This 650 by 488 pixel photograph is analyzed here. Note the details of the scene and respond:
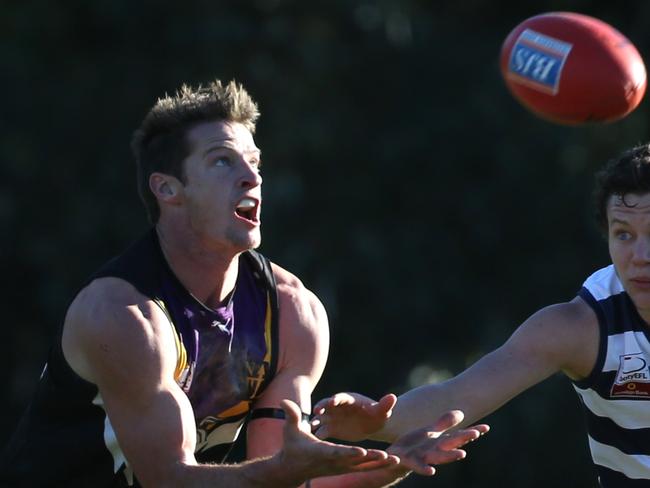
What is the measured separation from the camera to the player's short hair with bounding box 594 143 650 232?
5.25 metres

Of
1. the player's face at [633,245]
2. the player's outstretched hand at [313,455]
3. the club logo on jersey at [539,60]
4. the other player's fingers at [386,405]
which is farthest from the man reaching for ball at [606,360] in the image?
the club logo on jersey at [539,60]

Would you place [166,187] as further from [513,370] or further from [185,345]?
[513,370]

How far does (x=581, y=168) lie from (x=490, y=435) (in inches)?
77.5

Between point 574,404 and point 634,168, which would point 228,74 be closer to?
point 574,404

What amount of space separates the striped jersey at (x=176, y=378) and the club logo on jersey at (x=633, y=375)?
1.12m

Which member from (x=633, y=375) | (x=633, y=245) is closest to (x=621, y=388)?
(x=633, y=375)

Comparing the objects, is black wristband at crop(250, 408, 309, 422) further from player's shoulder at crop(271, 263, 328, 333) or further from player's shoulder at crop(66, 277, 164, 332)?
player's shoulder at crop(66, 277, 164, 332)

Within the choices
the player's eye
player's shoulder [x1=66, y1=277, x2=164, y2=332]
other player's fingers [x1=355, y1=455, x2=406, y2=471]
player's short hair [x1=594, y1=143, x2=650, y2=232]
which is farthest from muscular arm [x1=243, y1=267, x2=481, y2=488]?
player's short hair [x1=594, y1=143, x2=650, y2=232]

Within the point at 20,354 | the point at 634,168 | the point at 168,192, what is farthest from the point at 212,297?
the point at 20,354

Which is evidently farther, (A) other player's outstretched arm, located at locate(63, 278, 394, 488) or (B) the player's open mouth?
A: (B) the player's open mouth

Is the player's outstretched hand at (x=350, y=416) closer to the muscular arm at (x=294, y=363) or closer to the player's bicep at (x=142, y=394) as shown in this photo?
the muscular arm at (x=294, y=363)

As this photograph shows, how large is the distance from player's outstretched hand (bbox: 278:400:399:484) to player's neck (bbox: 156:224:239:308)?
92cm

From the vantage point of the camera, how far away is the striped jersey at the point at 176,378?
5.25 metres

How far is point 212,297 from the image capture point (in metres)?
5.41
